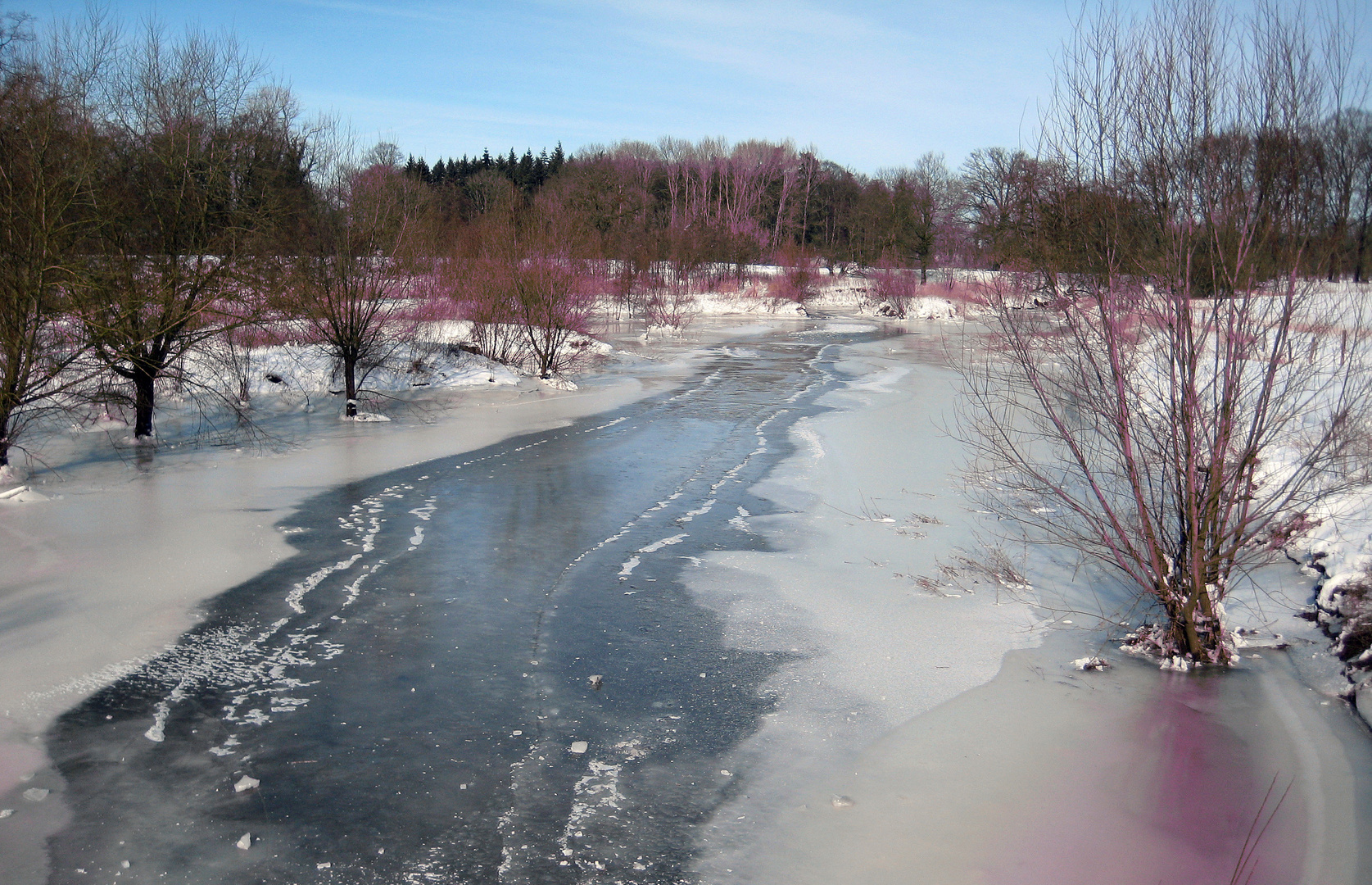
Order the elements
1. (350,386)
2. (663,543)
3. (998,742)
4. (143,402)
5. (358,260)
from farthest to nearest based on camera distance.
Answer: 1. (350,386)
2. (358,260)
3. (143,402)
4. (663,543)
5. (998,742)

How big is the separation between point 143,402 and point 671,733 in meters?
11.0

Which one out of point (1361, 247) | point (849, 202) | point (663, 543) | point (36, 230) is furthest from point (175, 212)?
point (849, 202)

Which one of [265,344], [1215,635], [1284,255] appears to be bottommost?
[1215,635]

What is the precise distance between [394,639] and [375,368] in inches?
515

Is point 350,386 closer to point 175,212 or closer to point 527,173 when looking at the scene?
point 175,212

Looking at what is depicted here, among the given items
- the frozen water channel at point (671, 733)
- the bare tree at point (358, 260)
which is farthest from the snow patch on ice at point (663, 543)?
the bare tree at point (358, 260)

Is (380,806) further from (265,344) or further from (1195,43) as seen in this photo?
(265,344)

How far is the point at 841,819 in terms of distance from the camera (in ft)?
14.9

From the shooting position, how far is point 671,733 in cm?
535

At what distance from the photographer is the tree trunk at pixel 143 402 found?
12.7 metres

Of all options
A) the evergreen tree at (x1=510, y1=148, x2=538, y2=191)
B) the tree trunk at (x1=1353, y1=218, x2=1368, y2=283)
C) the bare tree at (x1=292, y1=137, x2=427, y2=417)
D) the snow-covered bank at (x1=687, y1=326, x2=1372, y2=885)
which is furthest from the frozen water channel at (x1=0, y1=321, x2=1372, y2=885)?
the evergreen tree at (x1=510, y1=148, x2=538, y2=191)

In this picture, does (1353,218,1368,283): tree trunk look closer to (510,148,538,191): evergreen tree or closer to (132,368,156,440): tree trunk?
(132,368,156,440): tree trunk

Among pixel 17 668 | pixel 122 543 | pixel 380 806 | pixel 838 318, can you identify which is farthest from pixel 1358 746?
pixel 838 318

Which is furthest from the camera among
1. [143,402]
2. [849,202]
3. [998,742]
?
[849,202]
